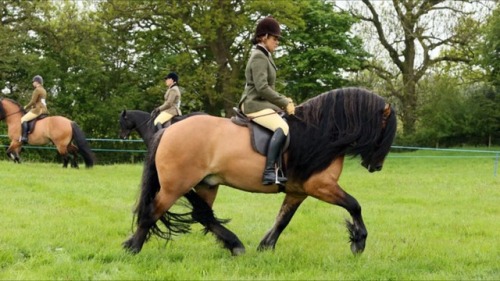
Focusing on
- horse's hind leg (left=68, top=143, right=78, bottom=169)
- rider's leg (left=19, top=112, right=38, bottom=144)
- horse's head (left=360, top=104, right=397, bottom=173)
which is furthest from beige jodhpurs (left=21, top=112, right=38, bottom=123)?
horse's head (left=360, top=104, right=397, bottom=173)

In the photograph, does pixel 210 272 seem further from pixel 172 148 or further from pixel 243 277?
pixel 172 148

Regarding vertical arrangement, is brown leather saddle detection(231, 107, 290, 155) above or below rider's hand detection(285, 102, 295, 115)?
below

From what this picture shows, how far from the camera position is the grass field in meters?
5.21

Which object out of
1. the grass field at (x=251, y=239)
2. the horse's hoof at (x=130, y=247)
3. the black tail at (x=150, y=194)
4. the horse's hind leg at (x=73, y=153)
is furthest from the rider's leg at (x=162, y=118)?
the horse's hoof at (x=130, y=247)

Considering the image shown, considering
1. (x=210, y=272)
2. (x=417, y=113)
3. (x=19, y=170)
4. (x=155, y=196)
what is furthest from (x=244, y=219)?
(x=417, y=113)

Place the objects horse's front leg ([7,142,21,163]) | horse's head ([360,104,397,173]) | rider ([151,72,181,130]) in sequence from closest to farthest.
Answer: horse's head ([360,104,397,173]) < rider ([151,72,181,130]) < horse's front leg ([7,142,21,163])

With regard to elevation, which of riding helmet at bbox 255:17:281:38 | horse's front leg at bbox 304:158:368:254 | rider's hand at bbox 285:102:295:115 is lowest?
horse's front leg at bbox 304:158:368:254

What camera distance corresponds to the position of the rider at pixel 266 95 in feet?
19.1

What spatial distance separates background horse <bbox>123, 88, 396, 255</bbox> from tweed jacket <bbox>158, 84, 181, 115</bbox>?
8.01 m

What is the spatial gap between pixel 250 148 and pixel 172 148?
2.84 feet

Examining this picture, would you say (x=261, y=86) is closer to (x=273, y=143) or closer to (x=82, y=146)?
(x=273, y=143)

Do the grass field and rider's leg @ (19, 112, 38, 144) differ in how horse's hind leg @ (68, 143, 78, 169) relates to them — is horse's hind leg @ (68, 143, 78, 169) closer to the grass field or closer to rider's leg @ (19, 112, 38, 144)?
rider's leg @ (19, 112, 38, 144)

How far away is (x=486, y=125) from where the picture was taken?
3388cm

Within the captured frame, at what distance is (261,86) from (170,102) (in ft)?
28.1
